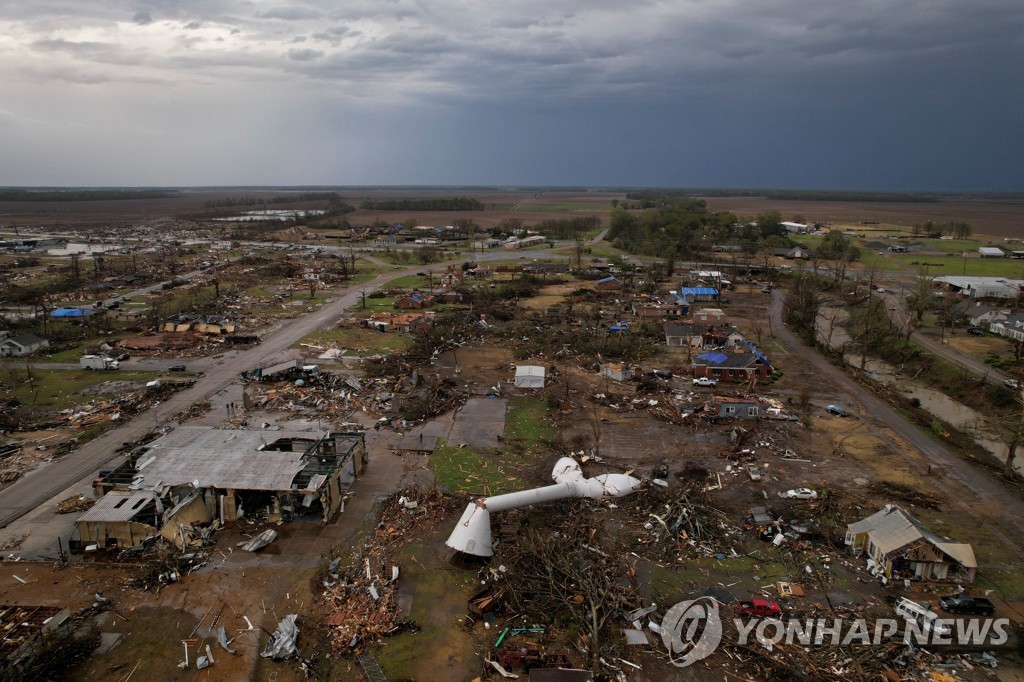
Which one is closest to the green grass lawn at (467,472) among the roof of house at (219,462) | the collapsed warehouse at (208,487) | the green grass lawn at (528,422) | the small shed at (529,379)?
the green grass lawn at (528,422)

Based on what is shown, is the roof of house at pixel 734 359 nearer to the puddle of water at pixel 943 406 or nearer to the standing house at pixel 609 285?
the puddle of water at pixel 943 406

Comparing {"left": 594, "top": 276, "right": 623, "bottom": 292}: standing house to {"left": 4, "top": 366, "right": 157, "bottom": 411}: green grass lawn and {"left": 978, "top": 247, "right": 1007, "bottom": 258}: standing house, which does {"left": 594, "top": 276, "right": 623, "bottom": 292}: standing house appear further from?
{"left": 978, "top": 247, "right": 1007, "bottom": 258}: standing house

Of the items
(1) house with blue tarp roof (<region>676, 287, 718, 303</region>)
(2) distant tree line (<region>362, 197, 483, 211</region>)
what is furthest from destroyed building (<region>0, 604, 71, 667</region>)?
(2) distant tree line (<region>362, 197, 483, 211</region>)

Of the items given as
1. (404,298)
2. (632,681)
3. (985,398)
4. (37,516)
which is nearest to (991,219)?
(985,398)

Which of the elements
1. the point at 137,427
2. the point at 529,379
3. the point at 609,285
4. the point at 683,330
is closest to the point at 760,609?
the point at 529,379

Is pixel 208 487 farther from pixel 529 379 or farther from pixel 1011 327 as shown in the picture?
pixel 1011 327

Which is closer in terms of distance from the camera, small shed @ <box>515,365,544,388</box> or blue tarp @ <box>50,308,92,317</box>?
small shed @ <box>515,365,544,388</box>
